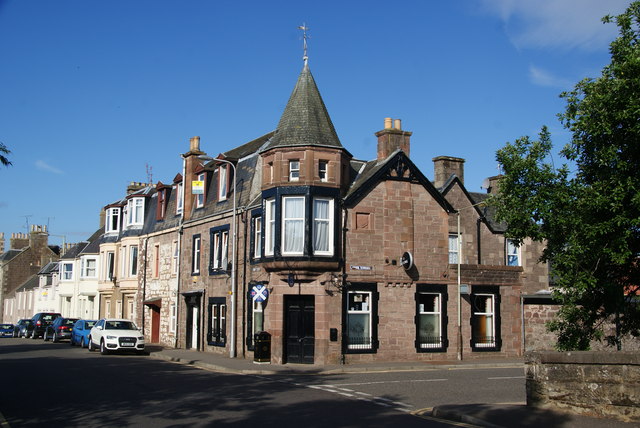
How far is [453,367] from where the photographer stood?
83.5 ft

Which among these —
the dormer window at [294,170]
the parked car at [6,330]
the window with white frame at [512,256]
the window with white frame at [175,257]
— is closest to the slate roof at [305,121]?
the dormer window at [294,170]

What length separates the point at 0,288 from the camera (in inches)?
3327

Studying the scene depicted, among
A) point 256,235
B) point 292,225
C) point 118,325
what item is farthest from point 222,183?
point 118,325

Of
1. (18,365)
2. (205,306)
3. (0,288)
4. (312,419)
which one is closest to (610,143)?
(312,419)

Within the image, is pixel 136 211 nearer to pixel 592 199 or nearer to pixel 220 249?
pixel 220 249

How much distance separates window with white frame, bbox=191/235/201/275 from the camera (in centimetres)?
3441

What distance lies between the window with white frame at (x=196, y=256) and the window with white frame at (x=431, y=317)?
39.8 ft

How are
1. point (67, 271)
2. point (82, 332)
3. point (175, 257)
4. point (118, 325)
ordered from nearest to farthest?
point (118, 325) → point (175, 257) → point (82, 332) → point (67, 271)

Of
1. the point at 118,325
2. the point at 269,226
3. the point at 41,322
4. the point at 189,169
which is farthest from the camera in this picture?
the point at 41,322

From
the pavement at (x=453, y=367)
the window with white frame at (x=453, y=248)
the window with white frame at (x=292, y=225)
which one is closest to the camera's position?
the pavement at (x=453, y=367)

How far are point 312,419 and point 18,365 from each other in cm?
1599

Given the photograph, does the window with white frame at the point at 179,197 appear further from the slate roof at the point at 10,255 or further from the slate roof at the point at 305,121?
the slate roof at the point at 10,255

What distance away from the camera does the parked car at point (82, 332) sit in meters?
36.8

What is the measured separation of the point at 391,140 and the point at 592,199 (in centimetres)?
1659
